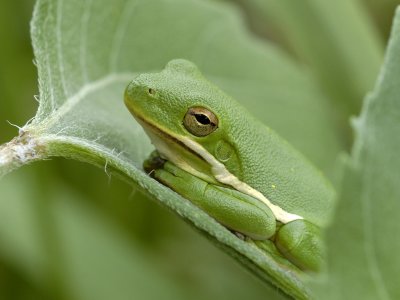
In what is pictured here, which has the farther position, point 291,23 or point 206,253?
point 206,253

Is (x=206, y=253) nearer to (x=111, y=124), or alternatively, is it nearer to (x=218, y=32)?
(x=218, y=32)

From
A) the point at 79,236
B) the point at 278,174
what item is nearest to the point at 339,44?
the point at 278,174

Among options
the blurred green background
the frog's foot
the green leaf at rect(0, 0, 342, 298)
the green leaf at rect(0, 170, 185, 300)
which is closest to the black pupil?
the green leaf at rect(0, 0, 342, 298)

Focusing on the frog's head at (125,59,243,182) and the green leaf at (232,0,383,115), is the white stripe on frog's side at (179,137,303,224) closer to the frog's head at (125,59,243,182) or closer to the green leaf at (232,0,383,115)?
the frog's head at (125,59,243,182)

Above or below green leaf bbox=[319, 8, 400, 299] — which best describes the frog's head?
above

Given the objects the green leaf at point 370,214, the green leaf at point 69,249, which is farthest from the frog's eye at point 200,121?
the green leaf at point 370,214

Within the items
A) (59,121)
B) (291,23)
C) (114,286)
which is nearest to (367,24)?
(291,23)
